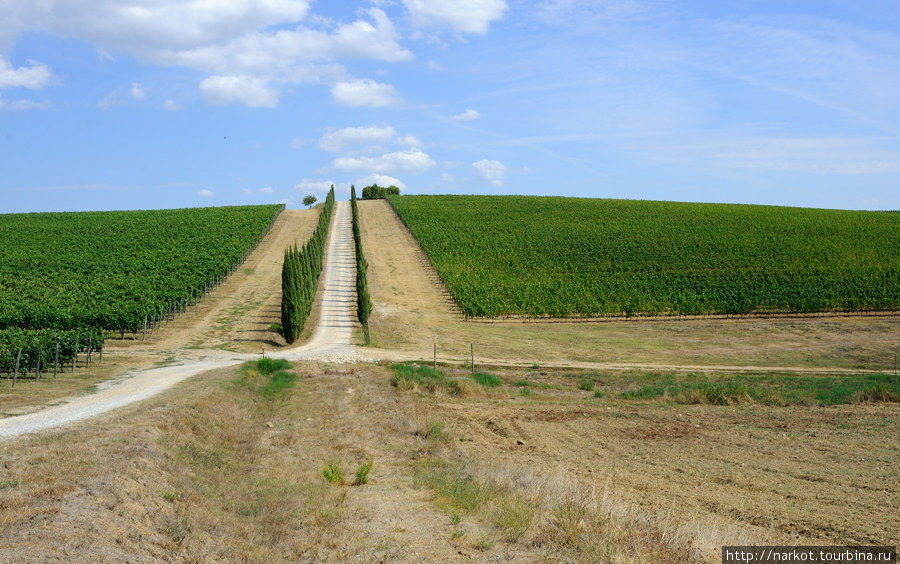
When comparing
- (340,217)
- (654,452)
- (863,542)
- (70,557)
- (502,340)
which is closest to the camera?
(70,557)

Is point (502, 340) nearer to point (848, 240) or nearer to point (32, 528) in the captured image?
point (32, 528)

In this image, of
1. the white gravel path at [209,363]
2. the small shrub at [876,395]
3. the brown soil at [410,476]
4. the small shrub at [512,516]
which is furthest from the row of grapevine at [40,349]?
the small shrub at [876,395]

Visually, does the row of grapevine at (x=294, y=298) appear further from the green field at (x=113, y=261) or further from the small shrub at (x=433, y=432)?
the small shrub at (x=433, y=432)

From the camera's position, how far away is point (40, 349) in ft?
75.8

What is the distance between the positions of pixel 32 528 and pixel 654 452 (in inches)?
517

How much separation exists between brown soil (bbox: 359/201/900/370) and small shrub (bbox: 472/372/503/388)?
19.4ft

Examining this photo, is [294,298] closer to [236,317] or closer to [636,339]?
[236,317]

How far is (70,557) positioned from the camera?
25.3ft

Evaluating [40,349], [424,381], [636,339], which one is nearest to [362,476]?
[424,381]

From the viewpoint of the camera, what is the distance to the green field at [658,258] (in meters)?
49.8

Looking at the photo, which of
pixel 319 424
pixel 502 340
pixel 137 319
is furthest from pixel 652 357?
pixel 137 319

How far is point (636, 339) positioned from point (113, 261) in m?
45.4

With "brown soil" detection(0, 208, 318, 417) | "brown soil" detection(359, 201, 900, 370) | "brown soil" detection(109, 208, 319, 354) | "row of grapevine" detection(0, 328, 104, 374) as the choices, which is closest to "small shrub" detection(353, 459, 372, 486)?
"brown soil" detection(0, 208, 318, 417)

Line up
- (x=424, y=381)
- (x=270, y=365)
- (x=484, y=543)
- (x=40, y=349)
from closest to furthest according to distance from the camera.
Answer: (x=484, y=543)
(x=40, y=349)
(x=424, y=381)
(x=270, y=365)
